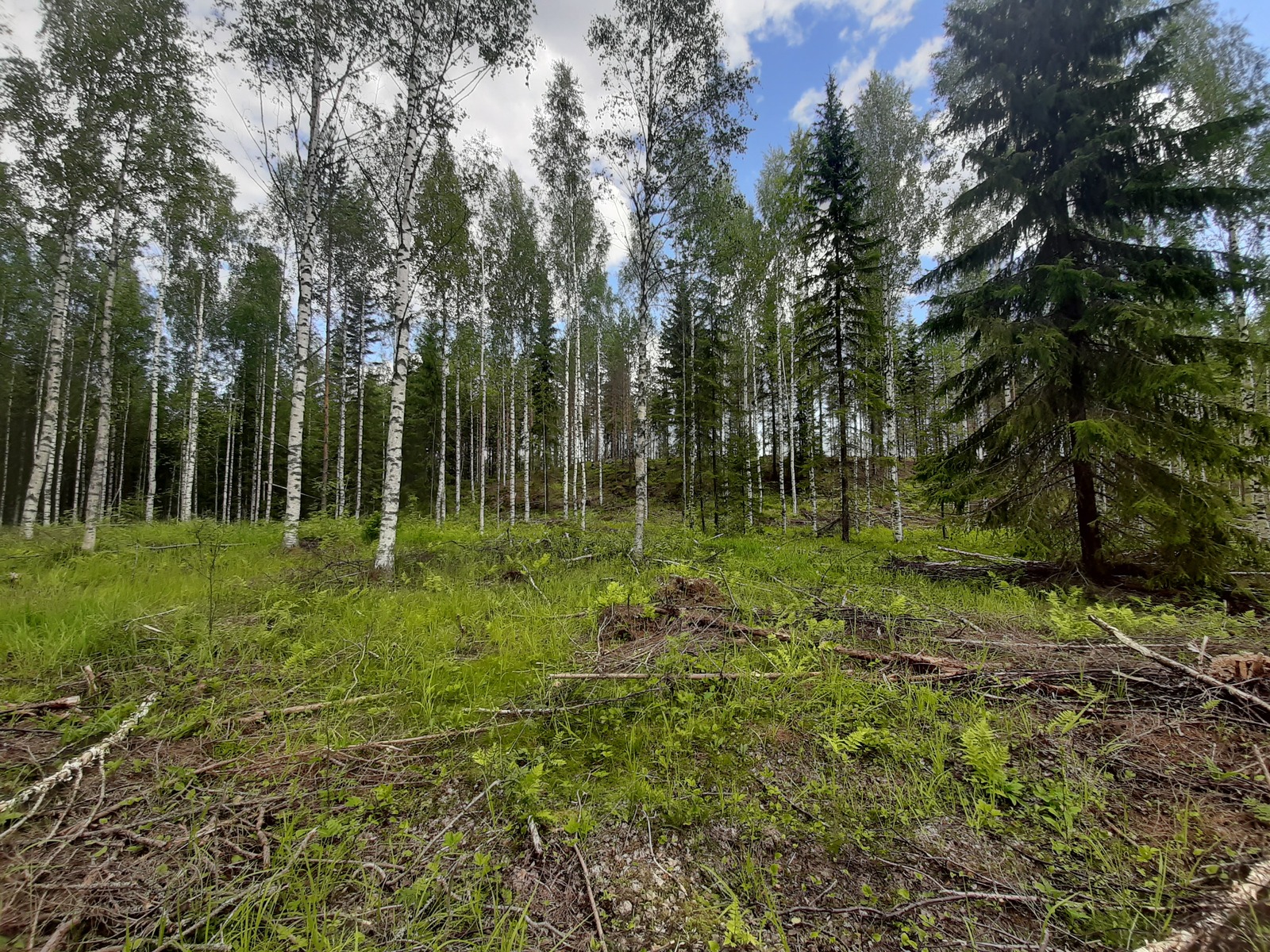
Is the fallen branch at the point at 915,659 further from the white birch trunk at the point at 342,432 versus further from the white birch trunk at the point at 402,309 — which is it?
the white birch trunk at the point at 342,432

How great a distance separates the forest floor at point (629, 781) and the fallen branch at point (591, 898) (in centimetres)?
1

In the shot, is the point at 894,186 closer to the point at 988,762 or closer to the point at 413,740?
the point at 988,762

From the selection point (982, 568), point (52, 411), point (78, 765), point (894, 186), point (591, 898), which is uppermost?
point (894, 186)

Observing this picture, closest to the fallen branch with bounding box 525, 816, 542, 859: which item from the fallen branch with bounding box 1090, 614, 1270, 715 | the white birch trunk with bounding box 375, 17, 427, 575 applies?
the fallen branch with bounding box 1090, 614, 1270, 715

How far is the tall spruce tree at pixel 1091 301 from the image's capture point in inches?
216

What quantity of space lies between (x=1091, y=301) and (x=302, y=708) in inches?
414

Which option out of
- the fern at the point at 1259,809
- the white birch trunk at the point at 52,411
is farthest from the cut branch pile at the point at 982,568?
the white birch trunk at the point at 52,411

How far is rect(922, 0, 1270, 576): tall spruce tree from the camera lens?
5.48 m

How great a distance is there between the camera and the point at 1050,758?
242 cm

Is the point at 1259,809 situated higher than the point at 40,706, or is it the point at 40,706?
the point at 40,706

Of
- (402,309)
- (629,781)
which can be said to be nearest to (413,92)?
(402,309)

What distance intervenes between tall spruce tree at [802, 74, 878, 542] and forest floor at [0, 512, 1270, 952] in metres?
9.09

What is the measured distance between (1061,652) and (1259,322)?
1167 centimetres

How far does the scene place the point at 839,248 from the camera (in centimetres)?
1211
